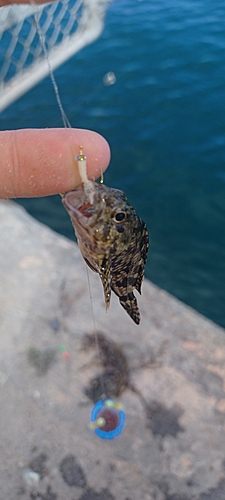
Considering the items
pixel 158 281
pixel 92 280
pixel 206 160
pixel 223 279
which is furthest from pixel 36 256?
pixel 206 160

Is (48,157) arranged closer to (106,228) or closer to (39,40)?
Answer: (106,228)

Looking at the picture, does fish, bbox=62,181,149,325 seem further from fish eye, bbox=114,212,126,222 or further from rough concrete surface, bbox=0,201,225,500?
rough concrete surface, bbox=0,201,225,500

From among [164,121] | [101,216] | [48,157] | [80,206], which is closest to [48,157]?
[48,157]

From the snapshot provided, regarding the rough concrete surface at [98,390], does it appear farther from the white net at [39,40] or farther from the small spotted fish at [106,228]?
the white net at [39,40]

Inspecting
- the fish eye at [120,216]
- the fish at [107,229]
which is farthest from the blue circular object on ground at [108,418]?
the fish eye at [120,216]

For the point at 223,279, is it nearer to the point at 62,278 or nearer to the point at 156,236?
the point at 156,236
